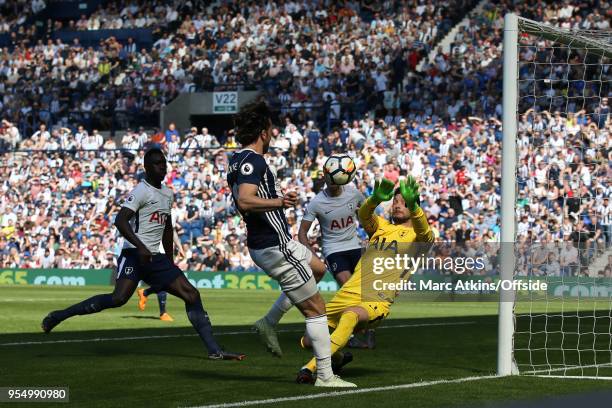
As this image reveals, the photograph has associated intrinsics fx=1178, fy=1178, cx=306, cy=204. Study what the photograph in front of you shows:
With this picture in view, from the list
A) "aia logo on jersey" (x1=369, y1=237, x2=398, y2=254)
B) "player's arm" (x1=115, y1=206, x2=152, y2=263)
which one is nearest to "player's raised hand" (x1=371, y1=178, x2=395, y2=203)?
"aia logo on jersey" (x1=369, y1=237, x2=398, y2=254)

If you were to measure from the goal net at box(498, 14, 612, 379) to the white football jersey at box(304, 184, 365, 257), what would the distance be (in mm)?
2069

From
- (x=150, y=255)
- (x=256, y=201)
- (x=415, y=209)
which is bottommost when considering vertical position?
(x=150, y=255)

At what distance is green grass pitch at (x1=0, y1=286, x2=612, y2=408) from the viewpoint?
9273 mm

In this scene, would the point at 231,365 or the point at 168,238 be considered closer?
the point at 231,365

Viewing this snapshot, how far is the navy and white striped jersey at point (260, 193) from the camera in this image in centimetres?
945

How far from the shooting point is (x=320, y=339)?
9.51 meters

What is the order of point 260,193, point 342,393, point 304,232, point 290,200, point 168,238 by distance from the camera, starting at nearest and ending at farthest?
1. point 290,200
2. point 342,393
3. point 260,193
4. point 168,238
5. point 304,232

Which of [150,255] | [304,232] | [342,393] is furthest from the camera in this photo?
[304,232]

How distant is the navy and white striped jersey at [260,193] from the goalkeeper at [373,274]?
101 cm

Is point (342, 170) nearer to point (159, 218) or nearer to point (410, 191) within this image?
point (410, 191)

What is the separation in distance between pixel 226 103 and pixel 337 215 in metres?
27.7

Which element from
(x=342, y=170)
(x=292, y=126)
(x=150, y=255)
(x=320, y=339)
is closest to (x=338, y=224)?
(x=150, y=255)

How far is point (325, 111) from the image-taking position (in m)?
39.2

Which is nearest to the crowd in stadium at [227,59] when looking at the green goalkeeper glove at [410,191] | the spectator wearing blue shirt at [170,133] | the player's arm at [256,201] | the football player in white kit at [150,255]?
the spectator wearing blue shirt at [170,133]
